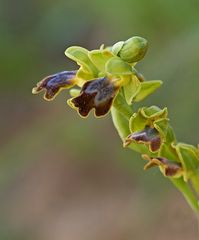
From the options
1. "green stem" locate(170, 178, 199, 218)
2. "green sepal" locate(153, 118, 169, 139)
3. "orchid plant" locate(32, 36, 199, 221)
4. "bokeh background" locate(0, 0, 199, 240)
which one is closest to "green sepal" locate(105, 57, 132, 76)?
"orchid plant" locate(32, 36, 199, 221)

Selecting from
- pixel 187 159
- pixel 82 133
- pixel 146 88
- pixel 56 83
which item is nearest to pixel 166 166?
pixel 187 159

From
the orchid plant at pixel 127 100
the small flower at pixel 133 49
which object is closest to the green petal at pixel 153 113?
the orchid plant at pixel 127 100

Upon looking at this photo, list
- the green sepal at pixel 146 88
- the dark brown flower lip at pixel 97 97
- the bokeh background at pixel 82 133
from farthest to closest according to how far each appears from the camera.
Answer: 1. the bokeh background at pixel 82 133
2. the green sepal at pixel 146 88
3. the dark brown flower lip at pixel 97 97

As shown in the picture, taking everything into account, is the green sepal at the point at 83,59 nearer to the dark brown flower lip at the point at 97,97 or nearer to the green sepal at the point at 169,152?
the dark brown flower lip at the point at 97,97

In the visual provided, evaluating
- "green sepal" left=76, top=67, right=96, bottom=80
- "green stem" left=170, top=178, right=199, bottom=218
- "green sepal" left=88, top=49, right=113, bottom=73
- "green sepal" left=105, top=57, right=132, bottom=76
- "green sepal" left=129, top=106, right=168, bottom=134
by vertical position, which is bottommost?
"green stem" left=170, top=178, right=199, bottom=218

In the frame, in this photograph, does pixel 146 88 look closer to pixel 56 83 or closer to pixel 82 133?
pixel 56 83

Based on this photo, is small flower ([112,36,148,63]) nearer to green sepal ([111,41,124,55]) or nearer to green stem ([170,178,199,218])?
green sepal ([111,41,124,55])

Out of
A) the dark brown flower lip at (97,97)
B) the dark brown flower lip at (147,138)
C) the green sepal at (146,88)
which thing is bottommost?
the dark brown flower lip at (147,138)
